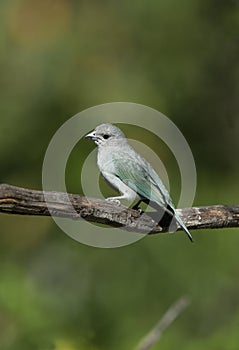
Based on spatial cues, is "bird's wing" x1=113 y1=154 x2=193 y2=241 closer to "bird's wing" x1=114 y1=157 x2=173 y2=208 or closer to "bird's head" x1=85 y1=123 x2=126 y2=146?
"bird's wing" x1=114 y1=157 x2=173 y2=208

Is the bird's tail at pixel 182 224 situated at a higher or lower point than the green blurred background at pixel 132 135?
higher

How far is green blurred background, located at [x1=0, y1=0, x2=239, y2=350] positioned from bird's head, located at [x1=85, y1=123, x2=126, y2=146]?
4.10ft

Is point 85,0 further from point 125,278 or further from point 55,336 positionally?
point 55,336

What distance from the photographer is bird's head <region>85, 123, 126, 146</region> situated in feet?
12.0

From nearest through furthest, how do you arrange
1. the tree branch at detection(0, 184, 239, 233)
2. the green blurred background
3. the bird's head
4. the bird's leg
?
the tree branch at detection(0, 184, 239, 233), the bird's leg, the bird's head, the green blurred background

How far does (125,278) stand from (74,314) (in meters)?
0.69

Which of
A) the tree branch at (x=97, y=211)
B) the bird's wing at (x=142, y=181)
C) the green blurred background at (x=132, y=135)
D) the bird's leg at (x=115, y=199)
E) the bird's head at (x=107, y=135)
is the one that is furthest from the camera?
the green blurred background at (x=132, y=135)

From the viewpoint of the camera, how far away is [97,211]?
3.12 m

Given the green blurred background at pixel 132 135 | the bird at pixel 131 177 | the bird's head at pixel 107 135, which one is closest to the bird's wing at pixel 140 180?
the bird at pixel 131 177

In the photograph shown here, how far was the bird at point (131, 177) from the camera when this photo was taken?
3.40 meters

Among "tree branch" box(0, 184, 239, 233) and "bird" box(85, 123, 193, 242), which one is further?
"bird" box(85, 123, 193, 242)

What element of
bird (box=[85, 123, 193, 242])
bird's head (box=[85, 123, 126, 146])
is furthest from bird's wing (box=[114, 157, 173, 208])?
bird's head (box=[85, 123, 126, 146])

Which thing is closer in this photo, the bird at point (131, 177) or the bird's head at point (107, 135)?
the bird at point (131, 177)

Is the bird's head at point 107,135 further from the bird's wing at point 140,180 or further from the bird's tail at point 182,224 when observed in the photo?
the bird's tail at point 182,224
